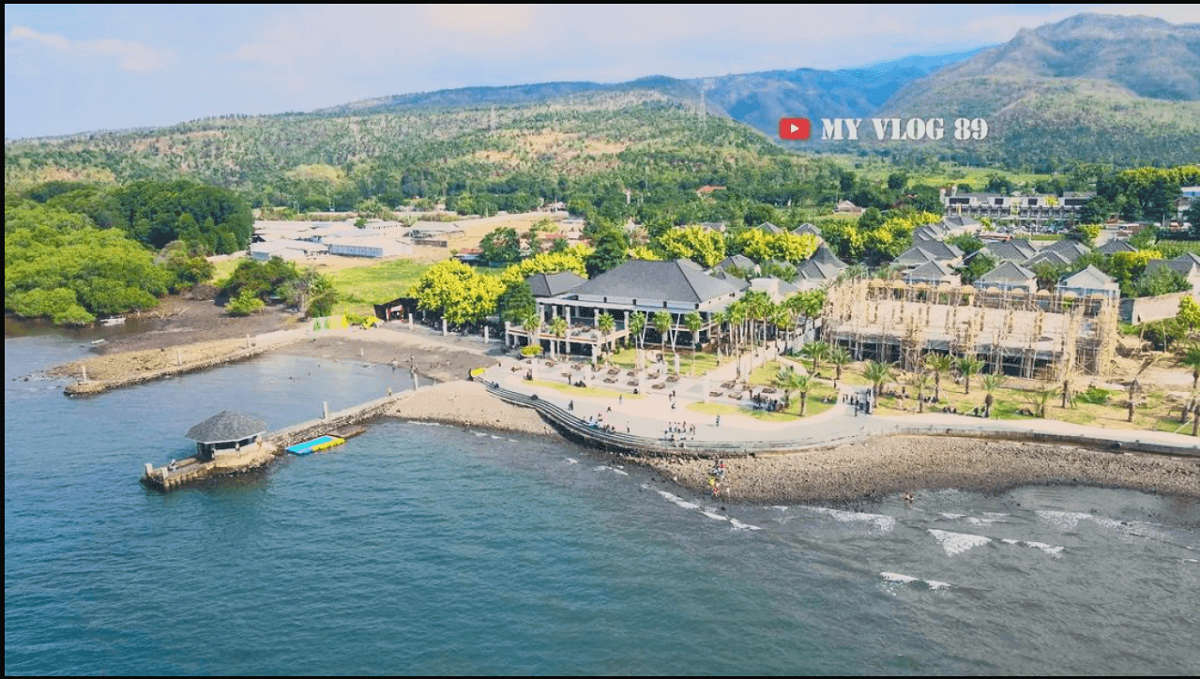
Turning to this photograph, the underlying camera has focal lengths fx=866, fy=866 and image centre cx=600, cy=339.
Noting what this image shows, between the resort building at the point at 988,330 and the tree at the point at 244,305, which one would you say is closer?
the resort building at the point at 988,330

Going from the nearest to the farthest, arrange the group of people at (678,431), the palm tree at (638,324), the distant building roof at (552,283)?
1. the group of people at (678,431)
2. the palm tree at (638,324)
3. the distant building roof at (552,283)

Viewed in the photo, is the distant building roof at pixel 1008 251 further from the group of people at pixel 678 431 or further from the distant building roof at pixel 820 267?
the group of people at pixel 678 431

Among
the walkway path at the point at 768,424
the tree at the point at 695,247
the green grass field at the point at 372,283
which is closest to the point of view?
the walkway path at the point at 768,424

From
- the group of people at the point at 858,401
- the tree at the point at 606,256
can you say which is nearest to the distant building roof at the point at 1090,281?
the group of people at the point at 858,401

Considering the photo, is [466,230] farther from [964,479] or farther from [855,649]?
[855,649]

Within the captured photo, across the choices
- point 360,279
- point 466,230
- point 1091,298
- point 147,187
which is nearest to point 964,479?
point 1091,298

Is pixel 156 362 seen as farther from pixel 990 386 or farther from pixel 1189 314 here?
pixel 1189 314

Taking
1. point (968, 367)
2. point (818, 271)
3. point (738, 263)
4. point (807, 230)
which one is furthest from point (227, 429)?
point (807, 230)
